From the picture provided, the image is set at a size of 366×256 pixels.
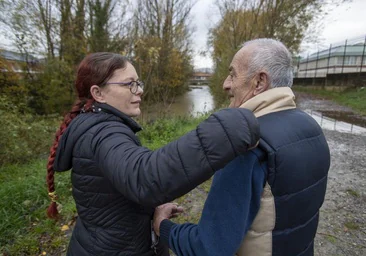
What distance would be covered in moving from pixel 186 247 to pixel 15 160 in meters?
6.18

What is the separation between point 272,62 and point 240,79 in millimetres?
165

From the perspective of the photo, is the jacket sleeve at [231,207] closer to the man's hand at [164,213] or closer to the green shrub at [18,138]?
the man's hand at [164,213]

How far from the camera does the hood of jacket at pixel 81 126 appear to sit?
1213mm

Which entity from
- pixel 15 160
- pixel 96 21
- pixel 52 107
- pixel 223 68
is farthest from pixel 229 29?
pixel 15 160

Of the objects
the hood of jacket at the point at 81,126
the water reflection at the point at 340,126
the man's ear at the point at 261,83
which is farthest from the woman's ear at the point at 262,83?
the water reflection at the point at 340,126

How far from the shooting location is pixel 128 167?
0.83 m

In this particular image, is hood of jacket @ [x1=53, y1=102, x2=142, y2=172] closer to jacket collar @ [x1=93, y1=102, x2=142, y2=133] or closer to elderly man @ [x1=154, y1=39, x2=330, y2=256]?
jacket collar @ [x1=93, y1=102, x2=142, y2=133]

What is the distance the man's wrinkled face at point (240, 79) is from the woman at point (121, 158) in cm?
46

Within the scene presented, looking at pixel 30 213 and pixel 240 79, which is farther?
pixel 30 213

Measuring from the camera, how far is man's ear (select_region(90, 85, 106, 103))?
4.47ft

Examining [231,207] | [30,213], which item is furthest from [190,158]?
[30,213]

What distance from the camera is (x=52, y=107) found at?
13.8 metres

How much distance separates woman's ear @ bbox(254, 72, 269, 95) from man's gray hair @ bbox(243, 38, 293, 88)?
18 millimetres

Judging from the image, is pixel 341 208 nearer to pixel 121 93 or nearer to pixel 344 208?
pixel 344 208
